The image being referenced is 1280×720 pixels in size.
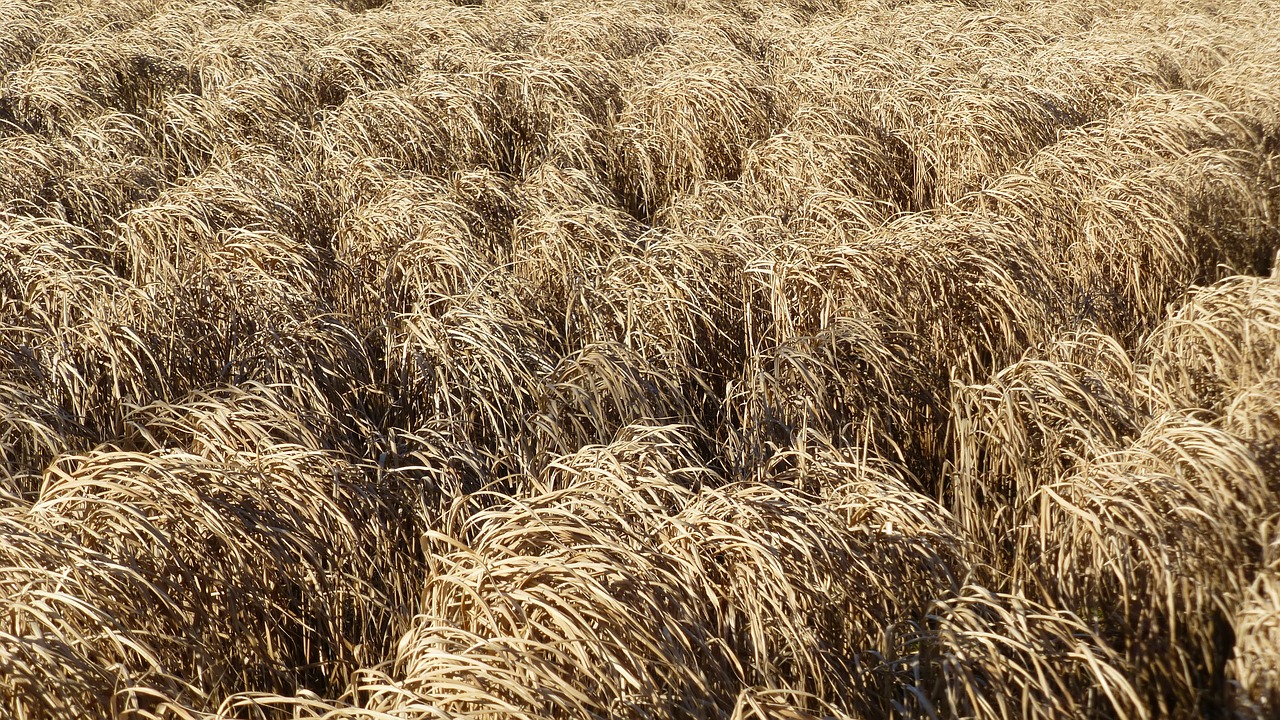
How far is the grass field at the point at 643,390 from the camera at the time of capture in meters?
2.83

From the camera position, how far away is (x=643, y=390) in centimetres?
441

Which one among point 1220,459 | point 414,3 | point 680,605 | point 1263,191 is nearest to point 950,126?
point 1263,191

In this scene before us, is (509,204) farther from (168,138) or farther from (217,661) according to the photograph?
(217,661)

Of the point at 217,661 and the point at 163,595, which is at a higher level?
the point at 163,595

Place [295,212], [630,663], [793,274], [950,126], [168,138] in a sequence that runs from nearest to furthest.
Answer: [630,663] < [793,274] < [295,212] < [950,126] < [168,138]

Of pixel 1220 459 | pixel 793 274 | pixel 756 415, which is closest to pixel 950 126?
pixel 793 274

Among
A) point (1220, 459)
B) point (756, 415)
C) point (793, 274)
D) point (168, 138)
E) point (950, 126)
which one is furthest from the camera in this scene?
point (168, 138)

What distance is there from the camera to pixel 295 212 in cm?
632

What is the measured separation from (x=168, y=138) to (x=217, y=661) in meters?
5.66

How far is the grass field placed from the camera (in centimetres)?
283

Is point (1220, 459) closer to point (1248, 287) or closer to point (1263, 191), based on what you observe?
point (1248, 287)

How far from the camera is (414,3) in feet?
39.9

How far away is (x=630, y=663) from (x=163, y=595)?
131cm

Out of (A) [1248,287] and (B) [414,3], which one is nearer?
(A) [1248,287]
